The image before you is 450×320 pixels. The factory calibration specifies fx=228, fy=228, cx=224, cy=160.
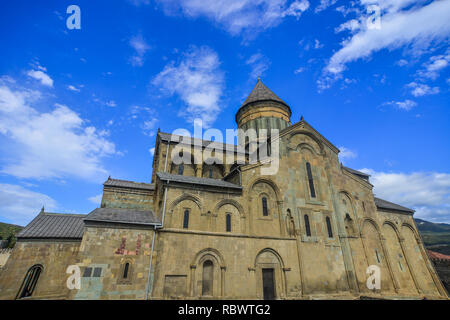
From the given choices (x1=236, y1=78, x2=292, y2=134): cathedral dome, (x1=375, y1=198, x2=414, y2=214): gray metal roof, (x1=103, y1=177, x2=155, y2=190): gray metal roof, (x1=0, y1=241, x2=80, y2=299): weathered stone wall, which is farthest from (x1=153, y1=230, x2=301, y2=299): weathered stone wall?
(x1=236, y1=78, x2=292, y2=134): cathedral dome

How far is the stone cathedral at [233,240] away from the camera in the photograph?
1142 cm

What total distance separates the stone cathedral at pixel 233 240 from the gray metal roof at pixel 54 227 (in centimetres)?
6

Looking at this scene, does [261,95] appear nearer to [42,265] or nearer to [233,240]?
[233,240]

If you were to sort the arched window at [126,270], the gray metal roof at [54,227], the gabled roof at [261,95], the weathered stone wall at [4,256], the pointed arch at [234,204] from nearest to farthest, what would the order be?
1. the arched window at [126,270]
2. the gray metal roof at [54,227]
3. the pointed arch at [234,204]
4. the weathered stone wall at [4,256]
5. the gabled roof at [261,95]

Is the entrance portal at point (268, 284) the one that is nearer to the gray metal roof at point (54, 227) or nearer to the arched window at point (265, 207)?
the arched window at point (265, 207)

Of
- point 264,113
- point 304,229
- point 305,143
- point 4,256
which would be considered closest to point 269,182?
point 304,229

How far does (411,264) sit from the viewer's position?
60.7 ft

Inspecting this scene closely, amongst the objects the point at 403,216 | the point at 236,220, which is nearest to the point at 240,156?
the point at 236,220

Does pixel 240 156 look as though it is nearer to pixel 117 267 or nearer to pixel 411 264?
pixel 117 267

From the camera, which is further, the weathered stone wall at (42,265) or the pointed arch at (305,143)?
the pointed arch at (305,143)

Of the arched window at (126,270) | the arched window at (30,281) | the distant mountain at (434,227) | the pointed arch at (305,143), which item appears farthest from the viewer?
the distant mountain at (434,227)

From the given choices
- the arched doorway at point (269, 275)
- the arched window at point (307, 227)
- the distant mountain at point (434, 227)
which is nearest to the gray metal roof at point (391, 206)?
the arched window at point (307, 227)

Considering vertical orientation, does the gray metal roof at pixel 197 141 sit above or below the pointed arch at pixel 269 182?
→ above
